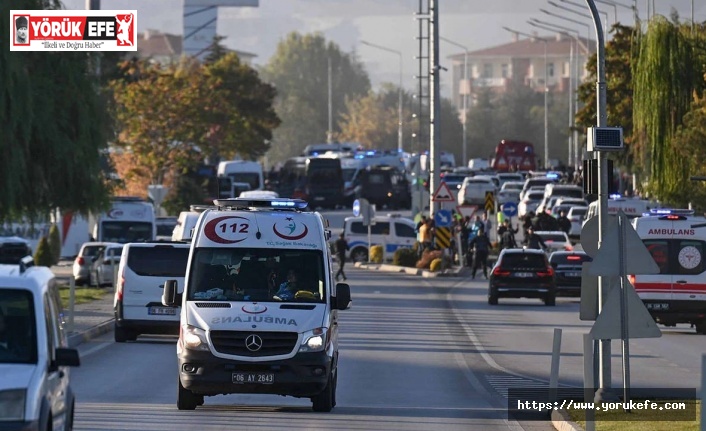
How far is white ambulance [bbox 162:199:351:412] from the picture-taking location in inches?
663

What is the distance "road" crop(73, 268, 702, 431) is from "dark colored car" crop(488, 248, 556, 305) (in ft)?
2.21

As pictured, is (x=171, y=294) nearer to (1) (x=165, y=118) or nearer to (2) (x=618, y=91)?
(2) (x=618, y=91)

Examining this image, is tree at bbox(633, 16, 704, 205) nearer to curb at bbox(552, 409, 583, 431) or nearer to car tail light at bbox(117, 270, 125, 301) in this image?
car tail light at bbox(117, 270, 125, 301)

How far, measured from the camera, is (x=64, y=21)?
107 ft

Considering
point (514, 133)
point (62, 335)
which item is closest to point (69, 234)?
point (62, 335)

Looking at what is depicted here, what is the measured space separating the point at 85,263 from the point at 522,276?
14429 mm

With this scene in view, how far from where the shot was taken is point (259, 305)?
17.2 metres

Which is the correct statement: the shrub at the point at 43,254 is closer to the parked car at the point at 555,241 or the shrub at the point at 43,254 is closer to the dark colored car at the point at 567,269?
the parked car at the point at 555,241

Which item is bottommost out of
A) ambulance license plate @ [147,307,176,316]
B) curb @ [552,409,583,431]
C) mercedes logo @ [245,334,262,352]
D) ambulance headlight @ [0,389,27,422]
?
curb @ [552,409,583,431]

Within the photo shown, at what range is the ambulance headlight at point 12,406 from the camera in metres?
10.7

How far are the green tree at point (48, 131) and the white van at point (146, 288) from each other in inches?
119

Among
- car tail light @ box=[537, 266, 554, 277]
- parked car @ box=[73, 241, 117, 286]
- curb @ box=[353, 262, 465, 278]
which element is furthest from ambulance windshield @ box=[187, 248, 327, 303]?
curb @ box=[353, 262, 465, 278]

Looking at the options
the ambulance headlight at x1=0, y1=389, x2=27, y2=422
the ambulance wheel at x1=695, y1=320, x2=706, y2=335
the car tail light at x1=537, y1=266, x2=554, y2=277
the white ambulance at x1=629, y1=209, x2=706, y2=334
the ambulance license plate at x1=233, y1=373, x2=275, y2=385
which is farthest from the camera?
the car tail light at x1=537, y1=266, x2=554, y2=277

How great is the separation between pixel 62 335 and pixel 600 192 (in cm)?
847
